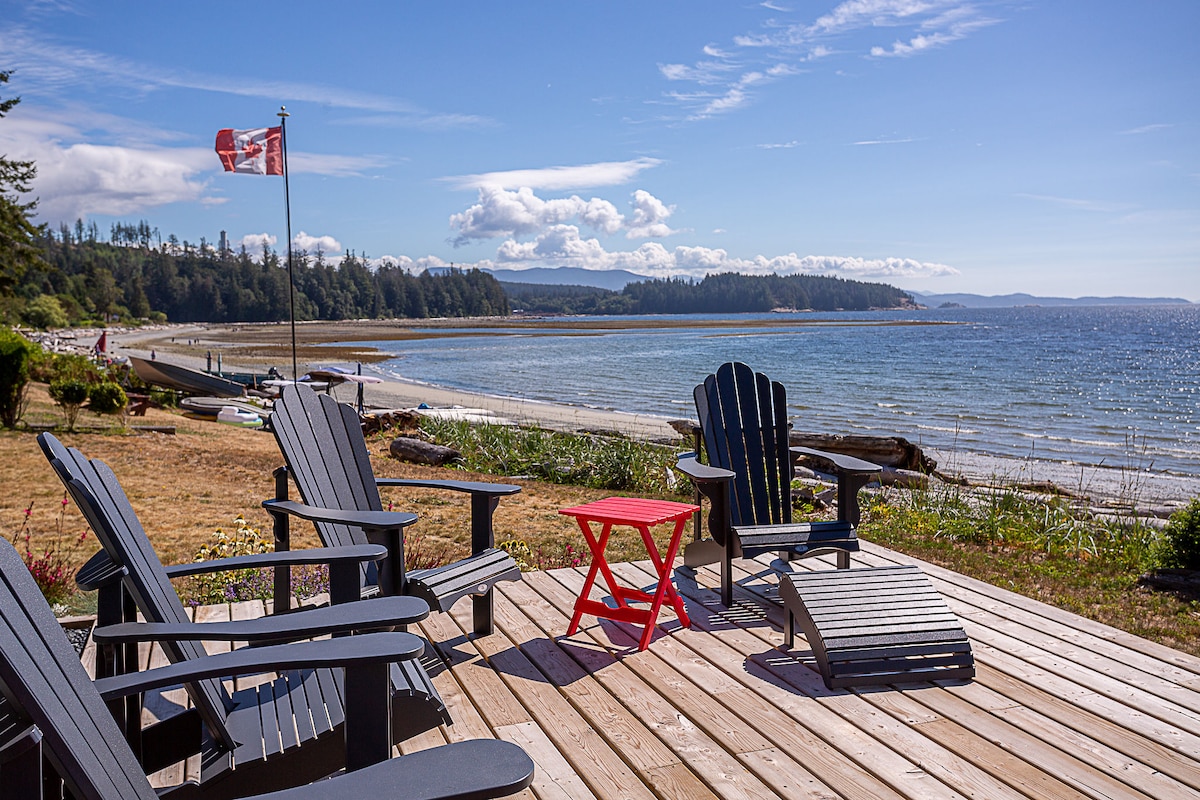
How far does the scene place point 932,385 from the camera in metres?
25.0

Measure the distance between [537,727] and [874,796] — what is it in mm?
951

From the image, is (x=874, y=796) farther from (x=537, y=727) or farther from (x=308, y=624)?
(x=308, y=624)

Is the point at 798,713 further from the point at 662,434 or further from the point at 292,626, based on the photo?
the point at 662,434

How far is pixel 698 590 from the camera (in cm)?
393

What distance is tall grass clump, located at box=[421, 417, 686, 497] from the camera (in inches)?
304

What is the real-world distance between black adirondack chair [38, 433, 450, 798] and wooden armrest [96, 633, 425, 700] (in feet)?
0.22

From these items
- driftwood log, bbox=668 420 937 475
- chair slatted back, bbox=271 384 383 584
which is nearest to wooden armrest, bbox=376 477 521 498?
chair slatted back, bbox=271 384 383 584

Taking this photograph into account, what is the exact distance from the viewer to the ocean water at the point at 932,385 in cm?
1517

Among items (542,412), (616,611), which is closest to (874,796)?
(616,611)

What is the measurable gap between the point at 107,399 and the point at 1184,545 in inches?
447

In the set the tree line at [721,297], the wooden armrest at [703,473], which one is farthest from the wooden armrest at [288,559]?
the tree line at [721,297]

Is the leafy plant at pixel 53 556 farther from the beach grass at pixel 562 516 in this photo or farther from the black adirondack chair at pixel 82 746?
the black adirondack chair at pixel 82 746

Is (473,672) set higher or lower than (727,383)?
lower

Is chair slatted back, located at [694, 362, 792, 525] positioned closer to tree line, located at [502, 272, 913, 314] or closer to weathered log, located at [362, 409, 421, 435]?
weathered log, located at [362, 409, 421, 435]
